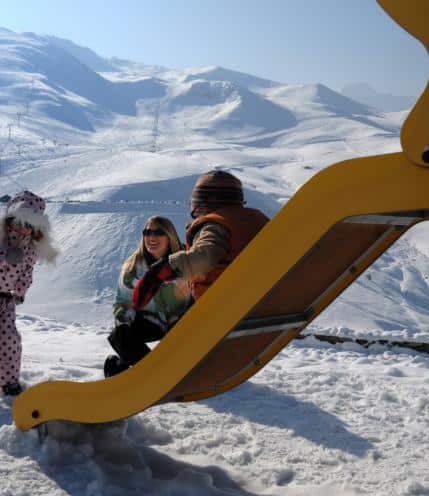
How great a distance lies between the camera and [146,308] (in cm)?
383

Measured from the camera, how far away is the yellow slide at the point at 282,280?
221 centimetres

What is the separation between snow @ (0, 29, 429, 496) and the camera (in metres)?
3.30

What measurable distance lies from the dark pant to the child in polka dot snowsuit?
787mm

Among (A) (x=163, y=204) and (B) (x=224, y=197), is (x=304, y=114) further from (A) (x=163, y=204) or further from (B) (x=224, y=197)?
(B) (x=224, y=197)

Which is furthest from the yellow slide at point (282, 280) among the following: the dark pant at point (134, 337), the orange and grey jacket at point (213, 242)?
the dark pant at point (134, 337)

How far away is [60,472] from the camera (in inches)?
120

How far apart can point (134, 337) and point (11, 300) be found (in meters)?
0.95

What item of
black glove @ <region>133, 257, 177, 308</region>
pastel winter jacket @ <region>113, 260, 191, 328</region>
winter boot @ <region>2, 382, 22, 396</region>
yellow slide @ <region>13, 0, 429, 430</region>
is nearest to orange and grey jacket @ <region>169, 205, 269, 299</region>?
black glove @ <region>133, 257, 177, 308</region>

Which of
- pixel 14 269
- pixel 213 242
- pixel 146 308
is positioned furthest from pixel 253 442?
pixel 14 269

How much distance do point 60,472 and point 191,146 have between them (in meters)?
68.2

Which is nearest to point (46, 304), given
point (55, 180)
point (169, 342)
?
point (169, 342)

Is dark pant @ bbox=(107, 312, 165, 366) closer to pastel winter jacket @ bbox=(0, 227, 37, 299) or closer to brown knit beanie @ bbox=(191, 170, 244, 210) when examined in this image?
pastel winter jacket @ bbox=(0, 227, 37, 299)

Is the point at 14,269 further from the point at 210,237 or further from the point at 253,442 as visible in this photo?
the point at 253,442

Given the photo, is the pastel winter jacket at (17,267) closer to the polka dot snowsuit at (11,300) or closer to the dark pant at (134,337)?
the polka dot snowsuit at (11,300)
